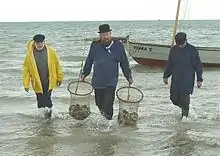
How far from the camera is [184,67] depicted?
8.09 m

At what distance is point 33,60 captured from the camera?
8109 millimetres

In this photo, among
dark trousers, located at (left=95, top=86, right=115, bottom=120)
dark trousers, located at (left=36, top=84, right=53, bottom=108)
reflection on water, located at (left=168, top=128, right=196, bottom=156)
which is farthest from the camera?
dark trousers, located at (left=36, top=84, right=53, bottom=108)

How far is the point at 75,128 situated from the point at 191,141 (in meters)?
2.12

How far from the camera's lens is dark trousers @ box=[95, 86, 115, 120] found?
781 cm

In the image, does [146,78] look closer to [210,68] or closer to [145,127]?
[210,68]

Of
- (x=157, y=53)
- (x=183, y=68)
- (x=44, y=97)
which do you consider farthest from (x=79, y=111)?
(x=157, y=53)

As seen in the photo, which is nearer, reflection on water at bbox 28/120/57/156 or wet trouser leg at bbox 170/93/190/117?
reflection on water at bbox 28/120/57/156

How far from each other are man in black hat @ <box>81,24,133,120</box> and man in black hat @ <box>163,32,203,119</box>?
36.1 inches

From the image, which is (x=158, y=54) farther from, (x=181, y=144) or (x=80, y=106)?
(x=181, y=144)

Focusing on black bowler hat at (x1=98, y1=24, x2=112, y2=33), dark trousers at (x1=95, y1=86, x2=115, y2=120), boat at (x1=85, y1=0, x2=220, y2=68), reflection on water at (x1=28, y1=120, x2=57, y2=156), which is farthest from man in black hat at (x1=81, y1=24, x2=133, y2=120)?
boat at (x1=85, y1=0, x2=220, y2=68)

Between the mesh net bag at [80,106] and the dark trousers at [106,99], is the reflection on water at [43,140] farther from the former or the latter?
the dark trousers at [106,99]

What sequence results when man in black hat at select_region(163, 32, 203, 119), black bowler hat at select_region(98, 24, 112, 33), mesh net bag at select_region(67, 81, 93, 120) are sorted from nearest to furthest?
1. black bowler hat at select_region(98, 24, 112, 33)
2. man in black hat at select_region(163, 32, 203, 119)
3. mesh net bag at select_region(67, 81, 93, 120)

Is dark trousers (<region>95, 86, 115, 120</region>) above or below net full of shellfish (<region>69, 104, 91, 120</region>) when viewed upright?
above

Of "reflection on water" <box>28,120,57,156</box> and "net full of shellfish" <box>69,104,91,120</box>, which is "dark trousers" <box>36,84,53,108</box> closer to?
"reflection on water" <box>28,120,57,156</box>
